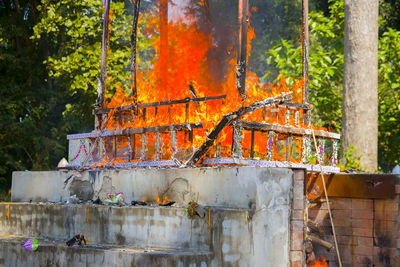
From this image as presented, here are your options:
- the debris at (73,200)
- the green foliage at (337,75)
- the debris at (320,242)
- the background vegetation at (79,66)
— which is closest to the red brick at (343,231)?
the debris at (320,242)

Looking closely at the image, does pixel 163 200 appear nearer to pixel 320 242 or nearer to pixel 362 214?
pixel 320 242

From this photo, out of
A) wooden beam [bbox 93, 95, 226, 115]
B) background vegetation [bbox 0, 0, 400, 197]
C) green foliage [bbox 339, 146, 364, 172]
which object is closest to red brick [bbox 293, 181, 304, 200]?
wooden beam [bbox 93, 95, 226, 115]

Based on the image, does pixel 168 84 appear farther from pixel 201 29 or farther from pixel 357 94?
pixel 357 94

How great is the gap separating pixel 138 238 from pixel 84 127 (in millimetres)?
13525

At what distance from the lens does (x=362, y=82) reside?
11.4 m

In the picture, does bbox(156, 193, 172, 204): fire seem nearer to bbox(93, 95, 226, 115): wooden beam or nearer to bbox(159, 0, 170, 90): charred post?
bbox(93, 95, 226, 115): wooden beam

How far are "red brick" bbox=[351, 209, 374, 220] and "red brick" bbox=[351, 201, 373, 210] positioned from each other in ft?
0.12

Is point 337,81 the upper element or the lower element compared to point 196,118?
upper

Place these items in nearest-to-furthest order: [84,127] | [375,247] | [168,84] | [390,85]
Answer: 1. [375,247]
2. [168,84]
3. [390,85]
4. [84,127]

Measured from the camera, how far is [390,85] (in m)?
13.7

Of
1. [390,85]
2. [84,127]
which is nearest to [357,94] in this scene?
[390,85]

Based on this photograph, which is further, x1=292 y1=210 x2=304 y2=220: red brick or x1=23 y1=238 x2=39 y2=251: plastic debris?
x1=23 y1=238 x2=39 y2=251: plastic debris

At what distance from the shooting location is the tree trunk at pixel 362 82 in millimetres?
11312

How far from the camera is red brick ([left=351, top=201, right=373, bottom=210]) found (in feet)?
23.4
